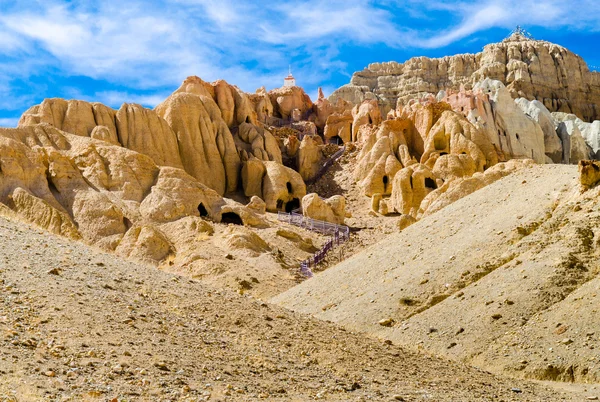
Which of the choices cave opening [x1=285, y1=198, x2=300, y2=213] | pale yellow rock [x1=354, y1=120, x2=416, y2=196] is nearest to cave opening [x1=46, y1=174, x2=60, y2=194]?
cave opening [x1=285, y1=198, x2=300, y2=213]

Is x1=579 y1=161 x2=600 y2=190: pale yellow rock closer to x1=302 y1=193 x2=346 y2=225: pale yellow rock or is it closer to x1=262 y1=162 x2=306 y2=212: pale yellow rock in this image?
x1=302 y1=193 x2=346 y2=225: pale yellow rock

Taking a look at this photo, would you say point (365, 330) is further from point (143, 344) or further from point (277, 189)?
point (277, 189)

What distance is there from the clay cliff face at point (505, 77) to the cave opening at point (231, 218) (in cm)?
6594

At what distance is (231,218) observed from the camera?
41969 millimetres

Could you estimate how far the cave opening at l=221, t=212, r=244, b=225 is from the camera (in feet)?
136

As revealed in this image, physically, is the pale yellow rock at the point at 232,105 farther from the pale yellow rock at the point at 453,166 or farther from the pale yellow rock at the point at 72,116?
the pale yellow rock at the point at 453,166

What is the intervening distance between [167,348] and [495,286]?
9584 mm

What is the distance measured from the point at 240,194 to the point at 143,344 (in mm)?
42935

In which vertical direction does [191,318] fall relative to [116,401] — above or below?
above

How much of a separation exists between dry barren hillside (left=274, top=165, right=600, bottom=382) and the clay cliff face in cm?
8027

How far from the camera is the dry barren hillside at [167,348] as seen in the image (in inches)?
392

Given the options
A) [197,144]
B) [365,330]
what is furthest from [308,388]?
[197,144]

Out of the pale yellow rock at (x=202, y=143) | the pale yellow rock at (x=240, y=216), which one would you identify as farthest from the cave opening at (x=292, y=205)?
the pale yellow rock at (x=240, y=216)

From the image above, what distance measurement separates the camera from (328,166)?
63031mm
